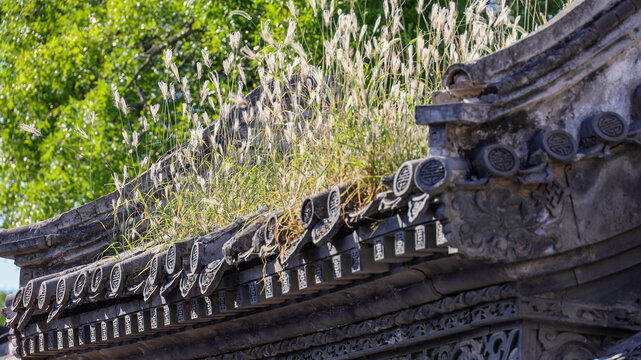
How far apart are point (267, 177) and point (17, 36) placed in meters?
10.1

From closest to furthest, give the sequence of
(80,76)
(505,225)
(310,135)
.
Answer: (505,225) < (310,135) < (80,76)

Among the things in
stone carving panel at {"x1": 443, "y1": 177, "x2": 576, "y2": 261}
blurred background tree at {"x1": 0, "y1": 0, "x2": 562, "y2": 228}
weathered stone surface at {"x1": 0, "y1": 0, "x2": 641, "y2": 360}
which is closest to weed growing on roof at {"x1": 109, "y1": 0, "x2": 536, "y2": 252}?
weathered stone surface at {"x1": 0, "y1": 0, "x2": 641, "y2": 360}

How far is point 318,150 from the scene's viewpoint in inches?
204

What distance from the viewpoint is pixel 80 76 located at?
1423cm

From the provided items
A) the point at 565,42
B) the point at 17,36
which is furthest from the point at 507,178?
the point at 17,36

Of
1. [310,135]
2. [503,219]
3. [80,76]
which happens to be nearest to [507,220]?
[503,219]

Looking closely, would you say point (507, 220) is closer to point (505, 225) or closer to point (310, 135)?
point (505, 225)

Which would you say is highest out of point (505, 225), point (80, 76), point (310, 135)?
point (80, 76)

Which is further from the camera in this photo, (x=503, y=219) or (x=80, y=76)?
(x=80, y=76)

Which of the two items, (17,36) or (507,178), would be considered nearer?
(507,178)

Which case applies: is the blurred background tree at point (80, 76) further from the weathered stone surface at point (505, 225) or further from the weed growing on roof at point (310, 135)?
the weathered stone surface at point (505, 225)

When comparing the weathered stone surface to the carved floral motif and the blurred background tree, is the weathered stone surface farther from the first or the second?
the blurred background tree

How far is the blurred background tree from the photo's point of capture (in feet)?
42.0

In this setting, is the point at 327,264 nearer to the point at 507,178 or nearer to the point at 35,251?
the point at 507,178
